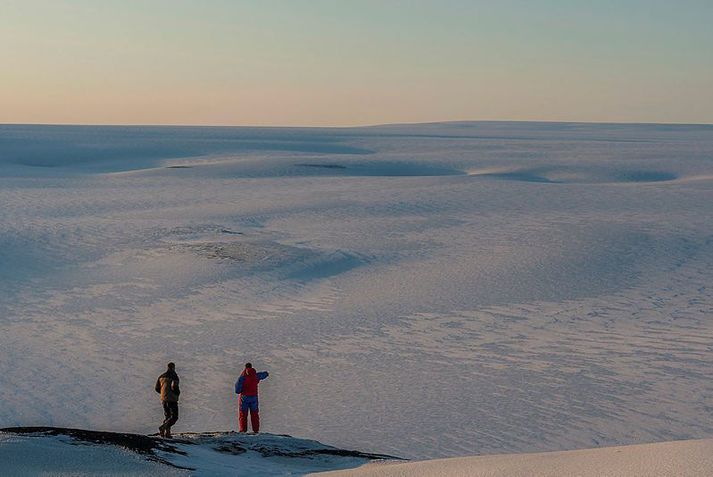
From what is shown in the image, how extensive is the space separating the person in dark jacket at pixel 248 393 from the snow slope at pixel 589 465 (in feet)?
9.98

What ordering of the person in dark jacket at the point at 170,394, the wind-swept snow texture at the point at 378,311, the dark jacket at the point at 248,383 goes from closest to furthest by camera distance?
the person in dark jacket at the point at 170,394 < the dark jacket at the point at 248,383 < the wind-swept snow texture at the point at 378,311

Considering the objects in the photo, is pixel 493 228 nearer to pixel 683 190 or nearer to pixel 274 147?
pixel 683 190

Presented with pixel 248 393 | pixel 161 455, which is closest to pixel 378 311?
pixel 248 393

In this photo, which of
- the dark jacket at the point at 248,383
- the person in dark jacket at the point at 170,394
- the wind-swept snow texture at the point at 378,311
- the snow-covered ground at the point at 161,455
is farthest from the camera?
the wind-swept snow texture at the point at 378,311

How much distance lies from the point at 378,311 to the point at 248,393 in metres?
6.90

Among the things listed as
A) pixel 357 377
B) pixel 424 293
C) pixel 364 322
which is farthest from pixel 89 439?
pixel 424 293

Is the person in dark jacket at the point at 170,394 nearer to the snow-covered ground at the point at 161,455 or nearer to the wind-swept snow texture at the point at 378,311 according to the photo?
the snow-covered ground at the point at 161,455

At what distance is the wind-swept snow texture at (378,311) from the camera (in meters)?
11.6

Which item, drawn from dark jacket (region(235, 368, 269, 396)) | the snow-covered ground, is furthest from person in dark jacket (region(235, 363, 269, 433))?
the snow-covered ground

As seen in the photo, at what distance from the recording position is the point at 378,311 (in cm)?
1667

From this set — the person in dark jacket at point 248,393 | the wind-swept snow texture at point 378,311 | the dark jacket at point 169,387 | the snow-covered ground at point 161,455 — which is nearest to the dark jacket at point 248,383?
the person in dark jacket at point 248,393

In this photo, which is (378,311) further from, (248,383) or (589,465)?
(589,465)

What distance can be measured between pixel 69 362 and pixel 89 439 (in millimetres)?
6357

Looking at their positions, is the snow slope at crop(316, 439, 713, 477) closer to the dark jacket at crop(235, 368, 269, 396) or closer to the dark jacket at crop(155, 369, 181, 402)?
the dark jacket at crop(155, 369, 181, 402)
